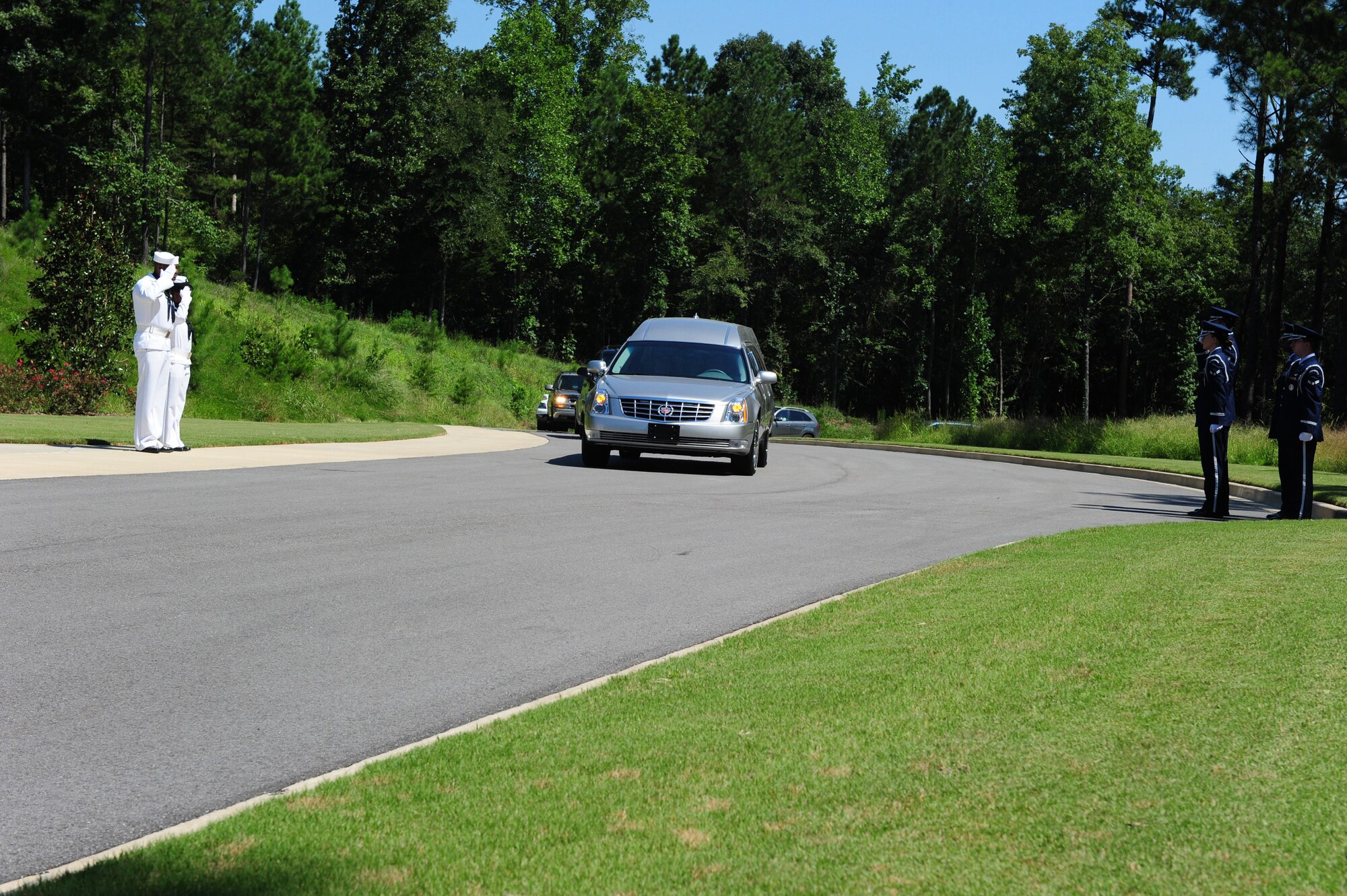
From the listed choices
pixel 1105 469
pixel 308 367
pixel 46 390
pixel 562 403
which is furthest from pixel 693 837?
pixel 562 403

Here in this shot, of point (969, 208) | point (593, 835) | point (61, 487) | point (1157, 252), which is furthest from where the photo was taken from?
point (969, 208)

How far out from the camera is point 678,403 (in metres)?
18.1

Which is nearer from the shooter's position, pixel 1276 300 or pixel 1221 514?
pixel 1221 514

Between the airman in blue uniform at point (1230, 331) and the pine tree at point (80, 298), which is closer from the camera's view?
the airman in blue uniform at point (1230, 331)

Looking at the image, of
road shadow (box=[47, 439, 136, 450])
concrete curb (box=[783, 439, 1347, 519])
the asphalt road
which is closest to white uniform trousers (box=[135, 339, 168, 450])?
road shadow (box=[47, 439, 136, 450])

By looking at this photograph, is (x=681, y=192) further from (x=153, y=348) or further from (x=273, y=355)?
(x=153, y=348)

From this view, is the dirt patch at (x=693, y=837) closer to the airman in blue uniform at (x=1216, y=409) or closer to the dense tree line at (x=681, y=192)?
the airman in blue uniform at (x=1216, y=409)

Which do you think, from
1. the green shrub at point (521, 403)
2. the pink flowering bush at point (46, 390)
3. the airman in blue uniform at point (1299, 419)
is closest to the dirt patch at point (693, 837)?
the airman in blue uniform at point (1299, 419)

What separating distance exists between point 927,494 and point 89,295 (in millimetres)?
15901

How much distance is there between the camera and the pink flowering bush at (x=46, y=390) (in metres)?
22.5

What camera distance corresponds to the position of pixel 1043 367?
252 ft

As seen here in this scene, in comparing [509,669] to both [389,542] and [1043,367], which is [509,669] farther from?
[1043,367]

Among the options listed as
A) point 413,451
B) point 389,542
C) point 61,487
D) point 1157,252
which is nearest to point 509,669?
point 389,542

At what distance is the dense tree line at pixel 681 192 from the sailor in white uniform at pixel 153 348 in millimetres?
37999
